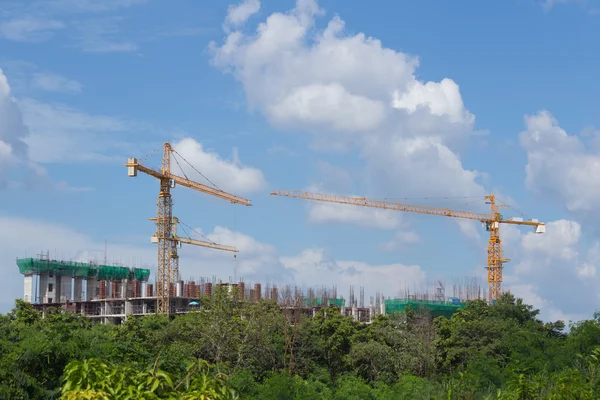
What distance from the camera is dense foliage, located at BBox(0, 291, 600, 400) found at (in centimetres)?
1407

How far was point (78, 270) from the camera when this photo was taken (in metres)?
75.1

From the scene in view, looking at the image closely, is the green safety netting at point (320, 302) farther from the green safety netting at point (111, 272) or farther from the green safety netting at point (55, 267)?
the green safety netting at point (55, 267)

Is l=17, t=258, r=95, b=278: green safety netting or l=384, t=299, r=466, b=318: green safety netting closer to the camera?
l=384, t=299, r=466, b=318: green safety netting

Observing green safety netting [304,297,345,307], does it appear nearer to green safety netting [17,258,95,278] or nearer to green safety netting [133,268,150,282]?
green safety netting [133,268,150,282]

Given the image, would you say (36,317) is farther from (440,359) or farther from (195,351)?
(440,359)

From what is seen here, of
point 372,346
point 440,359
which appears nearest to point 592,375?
point 372,346

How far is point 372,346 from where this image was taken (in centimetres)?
3725

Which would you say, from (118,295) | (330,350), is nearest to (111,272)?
(118,295)

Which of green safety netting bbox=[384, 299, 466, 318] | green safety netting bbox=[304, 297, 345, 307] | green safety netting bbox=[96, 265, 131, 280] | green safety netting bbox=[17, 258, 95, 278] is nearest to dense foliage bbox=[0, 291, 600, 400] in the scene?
green safety netting bbox=[304, 297, 345, 307]

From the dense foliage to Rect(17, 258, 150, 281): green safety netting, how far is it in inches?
1027

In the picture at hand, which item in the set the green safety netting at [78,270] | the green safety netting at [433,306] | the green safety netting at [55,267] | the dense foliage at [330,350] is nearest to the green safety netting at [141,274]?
the green safety netting at [78,270]

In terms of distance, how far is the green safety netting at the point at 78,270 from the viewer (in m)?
71.8

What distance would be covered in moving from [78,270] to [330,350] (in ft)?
139

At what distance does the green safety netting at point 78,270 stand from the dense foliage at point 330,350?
26089 mm
